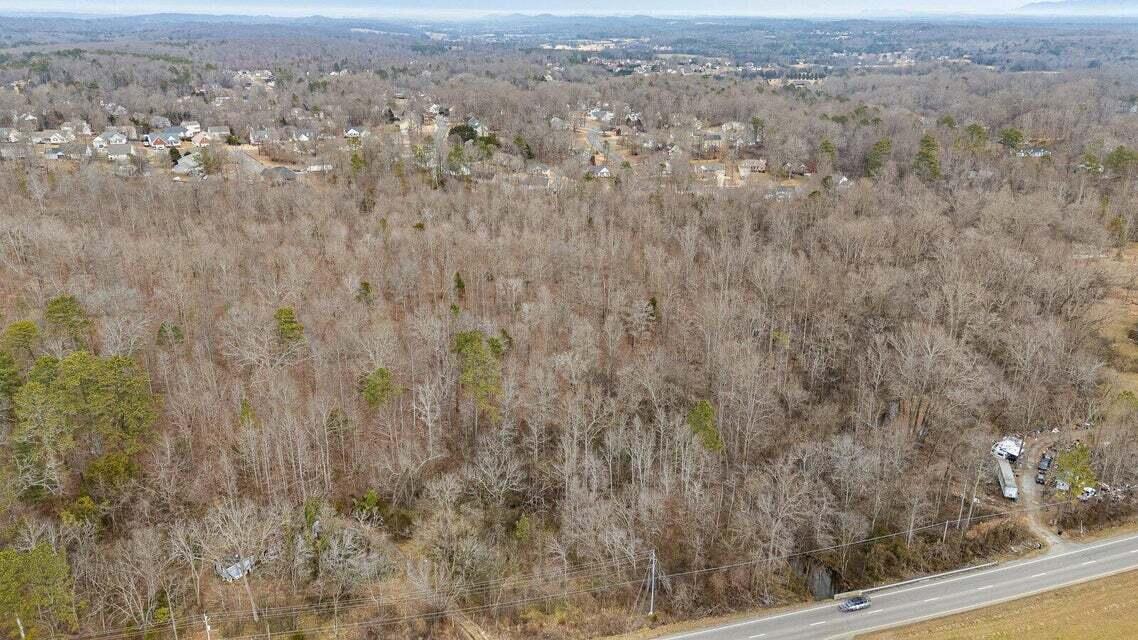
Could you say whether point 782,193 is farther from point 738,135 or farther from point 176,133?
point 176,133

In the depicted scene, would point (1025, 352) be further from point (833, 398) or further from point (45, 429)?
point (45, 429)

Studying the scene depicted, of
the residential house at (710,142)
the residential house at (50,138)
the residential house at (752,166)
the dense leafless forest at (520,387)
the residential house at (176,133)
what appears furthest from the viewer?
the residential house at (710,142)

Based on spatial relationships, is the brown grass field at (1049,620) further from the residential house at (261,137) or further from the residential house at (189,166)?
the residential house at (261,137)

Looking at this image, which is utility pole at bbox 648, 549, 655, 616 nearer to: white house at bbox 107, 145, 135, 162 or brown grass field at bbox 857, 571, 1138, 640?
brown grass field at bbox 857, 571, 1138, 640

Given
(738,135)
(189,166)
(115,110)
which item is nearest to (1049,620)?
(738,135)

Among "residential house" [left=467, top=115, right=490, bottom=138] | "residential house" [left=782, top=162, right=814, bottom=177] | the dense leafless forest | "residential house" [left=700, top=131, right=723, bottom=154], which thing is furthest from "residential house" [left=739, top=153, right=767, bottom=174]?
"residential house" [left=467, top=115, right=490, bottom=138]

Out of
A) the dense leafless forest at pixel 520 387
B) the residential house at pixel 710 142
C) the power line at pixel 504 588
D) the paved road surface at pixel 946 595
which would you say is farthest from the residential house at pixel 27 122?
the paved road surface at pixel 946 595

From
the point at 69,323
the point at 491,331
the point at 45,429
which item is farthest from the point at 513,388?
the point at 69,323
